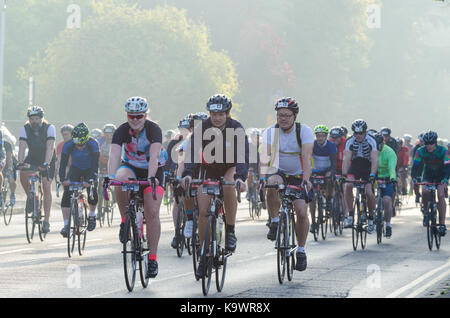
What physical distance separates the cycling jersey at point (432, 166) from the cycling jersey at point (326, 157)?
1.93m

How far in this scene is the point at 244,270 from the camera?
12.3m

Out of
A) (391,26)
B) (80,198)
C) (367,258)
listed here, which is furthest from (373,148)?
(391,26)

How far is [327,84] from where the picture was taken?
70.1 meters

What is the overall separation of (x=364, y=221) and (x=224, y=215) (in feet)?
19.9

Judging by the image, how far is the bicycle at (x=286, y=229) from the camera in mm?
10641

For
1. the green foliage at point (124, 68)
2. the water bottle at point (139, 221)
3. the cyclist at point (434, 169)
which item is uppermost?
the green foliage at point (124, 68)

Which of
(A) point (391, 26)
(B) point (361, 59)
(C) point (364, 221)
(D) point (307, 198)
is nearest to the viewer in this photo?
(D) point (307, 198)

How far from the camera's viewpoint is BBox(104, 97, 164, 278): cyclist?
390 inches

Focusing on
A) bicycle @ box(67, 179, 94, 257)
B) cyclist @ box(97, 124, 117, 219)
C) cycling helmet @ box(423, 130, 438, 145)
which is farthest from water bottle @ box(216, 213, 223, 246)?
cyclist @ box(97, 124, 117, 219)

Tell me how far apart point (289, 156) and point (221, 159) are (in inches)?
58.6

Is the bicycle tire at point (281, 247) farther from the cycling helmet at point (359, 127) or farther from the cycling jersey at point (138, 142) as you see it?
the cycling helmet at point (359, 127)

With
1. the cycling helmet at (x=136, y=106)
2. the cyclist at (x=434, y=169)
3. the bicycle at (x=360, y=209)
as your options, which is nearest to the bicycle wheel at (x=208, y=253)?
the cycling helmet at (x=136, y=106)

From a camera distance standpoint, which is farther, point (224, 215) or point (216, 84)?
point (216, 84)

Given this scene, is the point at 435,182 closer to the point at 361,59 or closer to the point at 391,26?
the point at 361,59
